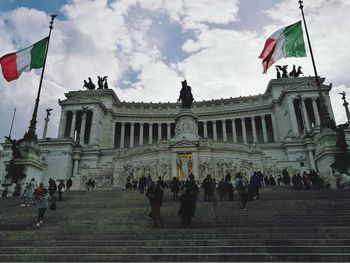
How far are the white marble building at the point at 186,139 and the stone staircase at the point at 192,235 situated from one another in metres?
9.02

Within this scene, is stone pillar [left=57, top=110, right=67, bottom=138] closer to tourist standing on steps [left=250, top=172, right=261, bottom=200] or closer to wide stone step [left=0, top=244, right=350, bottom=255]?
tourist standing on steps [left=250, top=172, right=261, bottom=200]

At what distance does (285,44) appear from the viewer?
2198 centimetres

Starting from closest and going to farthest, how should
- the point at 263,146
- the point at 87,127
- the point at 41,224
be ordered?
1. the point at 41,224
2. the point at 263,146
3. the point at 87,127

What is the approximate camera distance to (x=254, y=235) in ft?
28.9

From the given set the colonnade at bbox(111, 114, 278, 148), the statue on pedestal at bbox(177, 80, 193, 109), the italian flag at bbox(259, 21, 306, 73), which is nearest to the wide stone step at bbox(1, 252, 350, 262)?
the italian flag at bbox(259, 21, 306, 73)

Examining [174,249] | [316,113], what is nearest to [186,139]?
[174,249]

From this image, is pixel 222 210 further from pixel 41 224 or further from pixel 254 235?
pixel 41 224

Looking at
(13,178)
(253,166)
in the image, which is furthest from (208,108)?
(13,178)

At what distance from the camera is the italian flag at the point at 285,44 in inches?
848

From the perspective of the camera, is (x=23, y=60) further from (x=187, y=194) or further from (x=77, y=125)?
(x=77, y=125)

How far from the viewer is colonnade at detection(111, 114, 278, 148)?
63.4m

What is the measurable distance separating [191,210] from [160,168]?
21006 mm

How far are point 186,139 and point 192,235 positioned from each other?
77.2ft

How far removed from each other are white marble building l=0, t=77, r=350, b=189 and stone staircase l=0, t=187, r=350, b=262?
9018 mm
